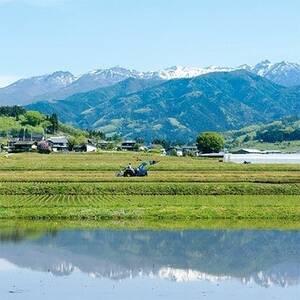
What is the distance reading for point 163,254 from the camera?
Result: 3002cm

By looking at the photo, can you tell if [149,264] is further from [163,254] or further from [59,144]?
[59,144]

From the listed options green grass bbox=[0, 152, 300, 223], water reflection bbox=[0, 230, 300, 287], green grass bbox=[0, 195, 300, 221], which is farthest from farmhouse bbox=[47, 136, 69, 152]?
water reflection bbox=[0, 230, 300, 287]

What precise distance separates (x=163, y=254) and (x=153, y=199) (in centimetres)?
1712

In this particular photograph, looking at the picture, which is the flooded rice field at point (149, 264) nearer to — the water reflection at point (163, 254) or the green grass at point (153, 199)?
the water reflection at point (163, 254)

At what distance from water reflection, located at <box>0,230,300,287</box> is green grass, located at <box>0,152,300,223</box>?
4.62 metres

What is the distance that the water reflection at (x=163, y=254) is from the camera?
26.2m

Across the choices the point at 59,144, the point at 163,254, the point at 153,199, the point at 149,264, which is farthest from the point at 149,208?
the point at 59,144

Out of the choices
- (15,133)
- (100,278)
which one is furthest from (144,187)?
(15,133)

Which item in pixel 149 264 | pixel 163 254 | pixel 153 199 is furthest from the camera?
pixel 153 199

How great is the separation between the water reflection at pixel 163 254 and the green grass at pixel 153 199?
4.62 m

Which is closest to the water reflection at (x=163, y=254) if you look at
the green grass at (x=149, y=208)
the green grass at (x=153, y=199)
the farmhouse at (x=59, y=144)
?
the green grass at (x=153, y=199)

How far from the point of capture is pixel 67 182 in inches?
2128

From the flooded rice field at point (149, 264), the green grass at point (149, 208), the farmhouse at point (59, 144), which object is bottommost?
the flooded rice field at point (149, 264)

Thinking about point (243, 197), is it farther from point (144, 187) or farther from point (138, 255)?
point (138, 255)
